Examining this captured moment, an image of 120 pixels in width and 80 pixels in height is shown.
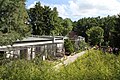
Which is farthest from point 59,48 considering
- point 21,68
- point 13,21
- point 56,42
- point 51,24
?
point 21,68

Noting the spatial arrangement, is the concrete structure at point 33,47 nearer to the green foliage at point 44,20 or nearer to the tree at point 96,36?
the green foliage at point 44,20

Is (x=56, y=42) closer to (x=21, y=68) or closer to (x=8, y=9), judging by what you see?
(x=8, y=9)

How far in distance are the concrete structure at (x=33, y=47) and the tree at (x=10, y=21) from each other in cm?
112

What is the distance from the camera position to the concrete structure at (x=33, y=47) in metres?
19.4

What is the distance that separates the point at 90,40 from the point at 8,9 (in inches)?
1363

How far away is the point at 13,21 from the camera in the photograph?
17594 millimetres

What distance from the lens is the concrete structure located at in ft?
63.7

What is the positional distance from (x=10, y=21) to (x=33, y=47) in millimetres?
8269

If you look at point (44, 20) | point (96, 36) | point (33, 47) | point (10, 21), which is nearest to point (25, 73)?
point (10, 21)

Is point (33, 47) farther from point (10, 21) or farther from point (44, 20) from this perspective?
point (44, 20)

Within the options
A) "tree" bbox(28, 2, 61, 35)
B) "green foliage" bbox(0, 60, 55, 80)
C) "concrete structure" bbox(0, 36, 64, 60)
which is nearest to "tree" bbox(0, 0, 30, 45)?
"concrete structure" bbox(0, 36, 64, 60)

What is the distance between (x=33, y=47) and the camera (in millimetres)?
25547

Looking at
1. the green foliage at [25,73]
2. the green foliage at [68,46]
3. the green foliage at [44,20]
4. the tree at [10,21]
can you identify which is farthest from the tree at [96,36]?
the green foliage at [25,73]

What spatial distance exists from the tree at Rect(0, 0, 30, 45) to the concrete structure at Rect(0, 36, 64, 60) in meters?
1.12
